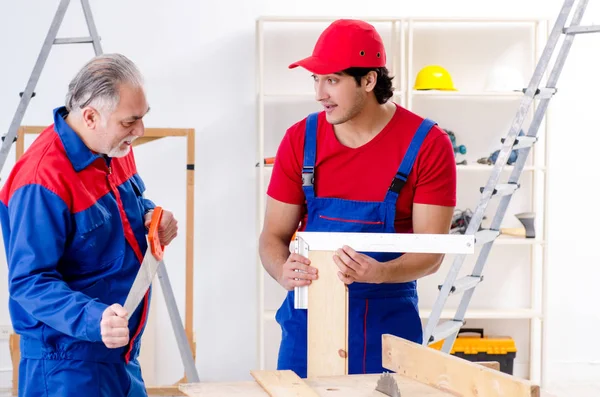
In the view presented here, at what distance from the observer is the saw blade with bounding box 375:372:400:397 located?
5.64 ft

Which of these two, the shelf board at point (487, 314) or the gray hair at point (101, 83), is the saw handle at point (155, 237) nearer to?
the gray hair at point (101, 83)

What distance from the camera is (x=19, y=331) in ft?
6.47

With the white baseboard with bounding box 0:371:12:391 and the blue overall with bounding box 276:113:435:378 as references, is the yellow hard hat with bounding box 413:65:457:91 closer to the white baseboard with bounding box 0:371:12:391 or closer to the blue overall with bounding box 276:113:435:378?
the blue overall with bounding box 276:113:435:378

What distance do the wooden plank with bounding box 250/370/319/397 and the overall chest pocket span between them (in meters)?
0.48

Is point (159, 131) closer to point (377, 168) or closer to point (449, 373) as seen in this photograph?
point (377, 168)

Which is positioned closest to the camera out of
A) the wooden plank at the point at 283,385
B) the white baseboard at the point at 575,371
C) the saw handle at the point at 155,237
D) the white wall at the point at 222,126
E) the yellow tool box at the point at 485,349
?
the wooden plank at the point at 283,385

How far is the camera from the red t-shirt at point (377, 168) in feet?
7.55

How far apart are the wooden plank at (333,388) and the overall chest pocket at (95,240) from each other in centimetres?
42

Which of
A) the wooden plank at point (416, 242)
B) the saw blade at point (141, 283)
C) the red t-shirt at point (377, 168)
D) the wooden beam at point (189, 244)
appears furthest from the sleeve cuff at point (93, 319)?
the wooden beam at point (189, 244)

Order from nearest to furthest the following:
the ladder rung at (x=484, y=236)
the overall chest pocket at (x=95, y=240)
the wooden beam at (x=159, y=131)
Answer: the overall chest pocket at (x=95, y=240) → the ladder rung at (x=484, y=236) → the wooden beam at (x=159, y=131)

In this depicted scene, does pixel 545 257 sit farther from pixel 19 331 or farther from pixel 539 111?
pixel 19 331

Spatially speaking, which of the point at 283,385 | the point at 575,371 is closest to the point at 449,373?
the point at 283,385

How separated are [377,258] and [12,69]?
3688mm

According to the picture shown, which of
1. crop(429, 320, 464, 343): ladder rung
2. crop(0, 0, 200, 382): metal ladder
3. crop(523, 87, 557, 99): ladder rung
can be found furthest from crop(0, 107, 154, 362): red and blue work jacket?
crop(523, 87, 557, 99): ladder rung
